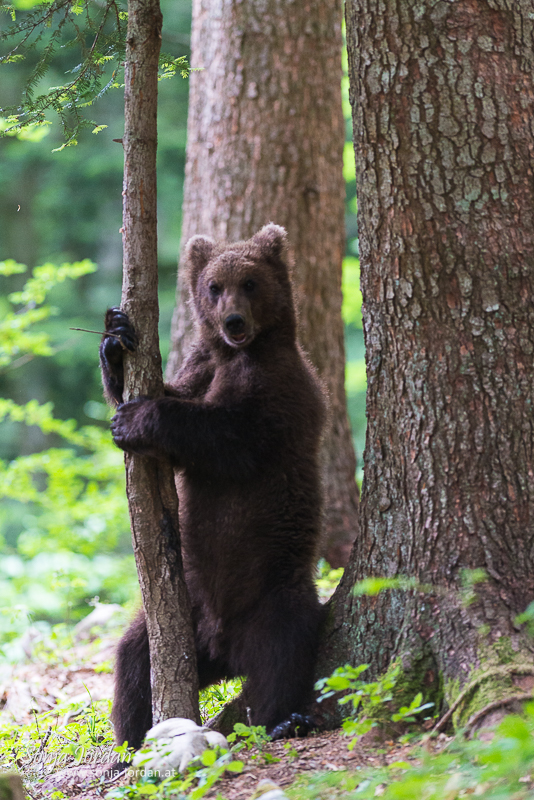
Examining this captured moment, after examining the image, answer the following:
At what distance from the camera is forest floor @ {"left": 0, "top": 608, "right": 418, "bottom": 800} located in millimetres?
2998

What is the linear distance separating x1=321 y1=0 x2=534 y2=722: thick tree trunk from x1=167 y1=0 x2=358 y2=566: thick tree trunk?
3.20 meters

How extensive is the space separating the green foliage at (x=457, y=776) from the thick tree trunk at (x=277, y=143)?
4.54 meters

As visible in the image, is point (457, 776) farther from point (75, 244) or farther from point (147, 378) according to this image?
point (75, 244)

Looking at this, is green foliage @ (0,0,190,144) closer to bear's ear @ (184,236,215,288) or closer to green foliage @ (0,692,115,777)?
bear's ear @ (184,236,215,288)

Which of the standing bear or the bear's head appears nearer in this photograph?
the standing bear

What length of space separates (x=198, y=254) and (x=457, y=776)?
356 centimetres

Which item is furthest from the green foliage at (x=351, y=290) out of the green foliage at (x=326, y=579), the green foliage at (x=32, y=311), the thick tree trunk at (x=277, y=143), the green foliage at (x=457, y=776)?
the green foliage at (x=457, y=776)

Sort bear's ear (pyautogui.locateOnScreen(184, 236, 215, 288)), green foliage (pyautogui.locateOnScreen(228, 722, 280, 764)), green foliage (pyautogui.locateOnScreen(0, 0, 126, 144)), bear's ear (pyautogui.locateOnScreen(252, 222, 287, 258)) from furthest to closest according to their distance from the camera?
bear's ear (pyautogui.locateOnScreen(184, 236, 215, 288))
bear's ear (pyautogui.locateOnScreen(252, 222, 287, 258))
green foliage (pyautogui.locateOnScreen(0, 0, 126, 144))
green foliage (pyautogui.locateOnScreen(228, 722, 280, 764))

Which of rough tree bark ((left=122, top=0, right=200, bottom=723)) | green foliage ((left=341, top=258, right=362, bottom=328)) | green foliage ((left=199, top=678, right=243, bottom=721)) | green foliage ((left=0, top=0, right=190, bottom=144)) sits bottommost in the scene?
green foliage ((left=199, top=678, right=243, bottom=721))

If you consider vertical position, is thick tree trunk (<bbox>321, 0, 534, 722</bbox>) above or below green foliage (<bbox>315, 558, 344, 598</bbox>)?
above

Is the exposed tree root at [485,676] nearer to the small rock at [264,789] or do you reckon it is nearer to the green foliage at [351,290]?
the small rock at [264,789]

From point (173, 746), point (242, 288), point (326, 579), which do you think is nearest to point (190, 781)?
point (173, 746)

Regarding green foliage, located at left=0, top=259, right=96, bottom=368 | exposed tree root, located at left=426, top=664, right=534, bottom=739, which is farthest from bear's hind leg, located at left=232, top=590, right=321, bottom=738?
green foliage, located at left=0, top=259, right=96, bottom=368

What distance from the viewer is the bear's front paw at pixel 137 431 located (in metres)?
3.76
